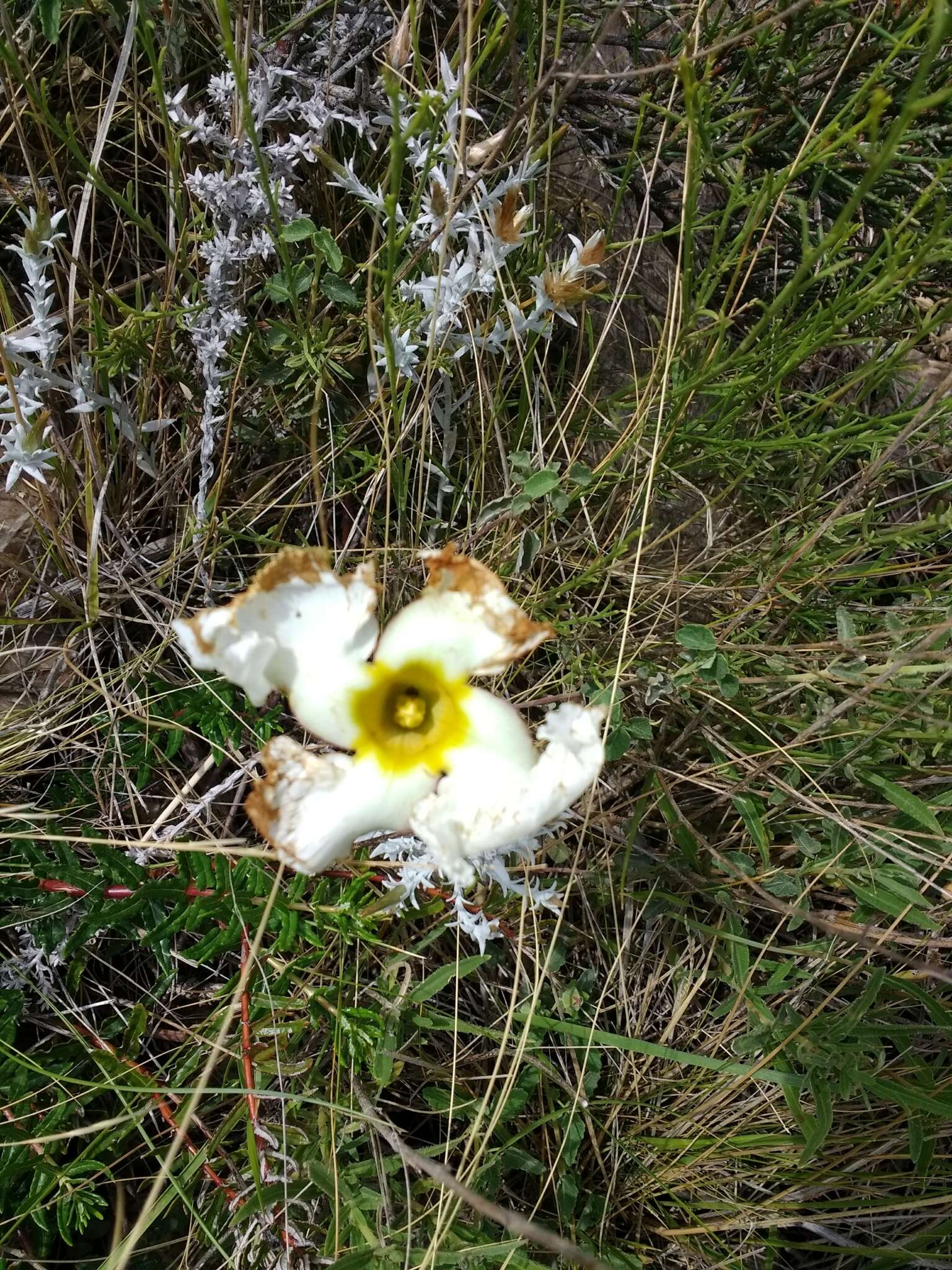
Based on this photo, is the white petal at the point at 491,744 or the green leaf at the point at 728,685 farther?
the green leaf at the point at 728,685

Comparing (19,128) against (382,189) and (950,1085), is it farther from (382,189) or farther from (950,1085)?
(950,1085)

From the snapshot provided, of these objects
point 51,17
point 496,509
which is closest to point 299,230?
point 51,17

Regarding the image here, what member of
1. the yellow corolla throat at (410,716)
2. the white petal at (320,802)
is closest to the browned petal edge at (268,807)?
the white petal at (320,802)

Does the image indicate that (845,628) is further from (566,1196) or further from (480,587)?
(566,1196)

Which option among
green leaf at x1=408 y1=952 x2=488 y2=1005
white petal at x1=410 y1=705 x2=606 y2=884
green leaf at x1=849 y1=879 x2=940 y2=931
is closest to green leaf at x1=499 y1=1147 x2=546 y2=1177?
green leaf at x1=408 y1=952 x2=488 y2=1005

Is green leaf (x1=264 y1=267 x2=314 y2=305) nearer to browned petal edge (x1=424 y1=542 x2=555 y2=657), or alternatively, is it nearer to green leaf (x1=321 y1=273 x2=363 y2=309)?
green leaf (x1=321 y1=273 x2=363 y2=309)

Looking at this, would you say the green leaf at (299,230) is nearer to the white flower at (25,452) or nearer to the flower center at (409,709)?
the white flower at (25,452)
